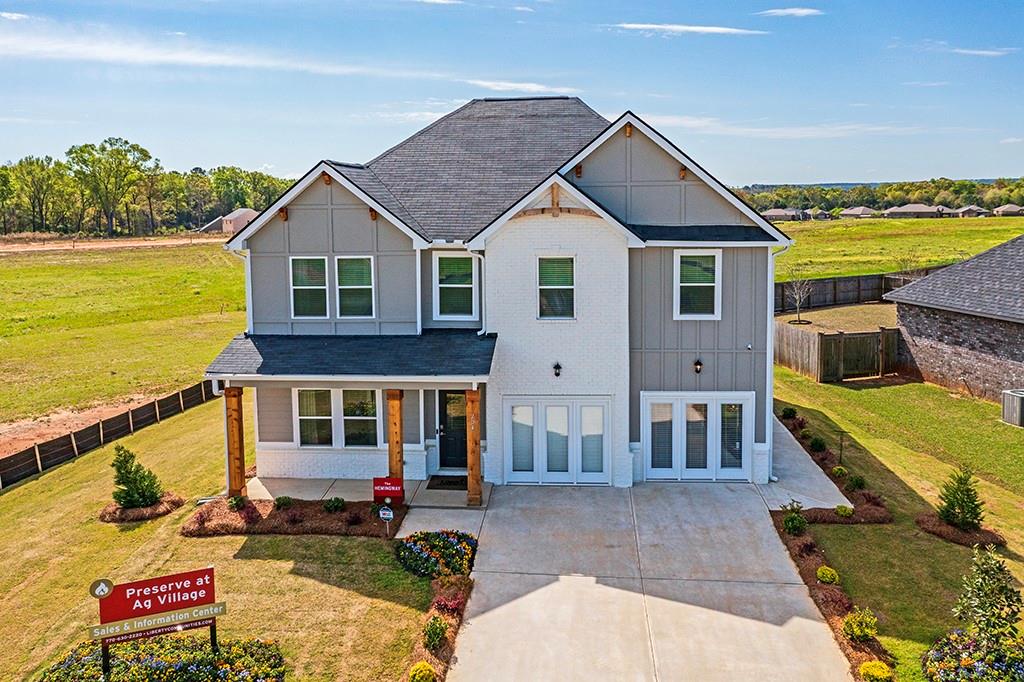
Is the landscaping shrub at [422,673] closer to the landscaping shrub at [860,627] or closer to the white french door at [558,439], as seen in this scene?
the landscaping shrub at [860,627]

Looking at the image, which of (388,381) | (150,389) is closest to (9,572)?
(388,381)

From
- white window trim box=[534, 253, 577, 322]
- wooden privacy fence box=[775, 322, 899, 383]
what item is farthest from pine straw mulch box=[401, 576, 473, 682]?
wooden privacy fence box=[775, 322, 899, 383]

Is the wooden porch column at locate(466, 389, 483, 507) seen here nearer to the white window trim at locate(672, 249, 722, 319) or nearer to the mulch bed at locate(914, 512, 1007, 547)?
the white window trim at locate(672, 249, 722, 319)

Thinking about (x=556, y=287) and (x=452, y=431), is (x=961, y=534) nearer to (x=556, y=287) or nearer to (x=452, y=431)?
(x=556, y=287)

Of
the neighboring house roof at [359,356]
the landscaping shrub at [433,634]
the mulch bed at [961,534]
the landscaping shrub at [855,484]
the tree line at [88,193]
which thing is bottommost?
the landscaping shrub at [433,634]

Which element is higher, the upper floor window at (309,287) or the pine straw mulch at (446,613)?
the upper floor window at (309,287)

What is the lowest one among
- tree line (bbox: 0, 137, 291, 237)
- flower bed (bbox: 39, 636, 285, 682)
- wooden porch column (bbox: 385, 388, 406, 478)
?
flower bed (bbox: 39, 636, 285, 682)

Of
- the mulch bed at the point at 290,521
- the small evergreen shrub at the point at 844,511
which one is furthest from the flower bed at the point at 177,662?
the small evergreen shrub at the point at 844,511
